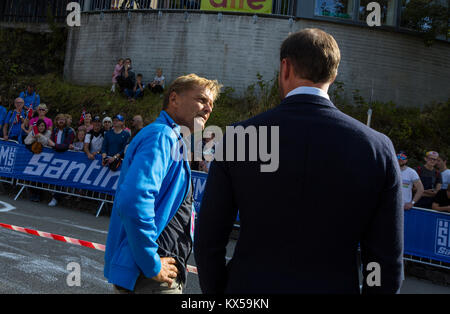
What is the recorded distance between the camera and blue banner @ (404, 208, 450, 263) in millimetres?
8117

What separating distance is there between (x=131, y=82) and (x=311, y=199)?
55.7 feet

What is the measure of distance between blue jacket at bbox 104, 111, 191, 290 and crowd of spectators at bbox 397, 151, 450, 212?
715 centimetres

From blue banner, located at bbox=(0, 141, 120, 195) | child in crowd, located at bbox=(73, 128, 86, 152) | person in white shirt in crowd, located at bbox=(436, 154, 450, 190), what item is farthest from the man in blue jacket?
child in crowd, located at bbox=(73, 128, 86, 152)

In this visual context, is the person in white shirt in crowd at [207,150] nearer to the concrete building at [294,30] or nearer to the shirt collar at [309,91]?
the concrete building at [294,30]

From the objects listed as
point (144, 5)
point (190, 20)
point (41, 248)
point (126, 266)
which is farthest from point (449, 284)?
point (144, 5)

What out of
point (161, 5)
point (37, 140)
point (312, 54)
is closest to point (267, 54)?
point (161, 5)

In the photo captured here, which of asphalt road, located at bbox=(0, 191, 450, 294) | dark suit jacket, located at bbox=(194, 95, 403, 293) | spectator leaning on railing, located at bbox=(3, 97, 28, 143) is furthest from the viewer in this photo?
spectator leaning on railing, located at bbox=(3, 97, 28, 143)

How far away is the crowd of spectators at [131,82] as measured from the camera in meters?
17.8

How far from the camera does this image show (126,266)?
226 centimetres

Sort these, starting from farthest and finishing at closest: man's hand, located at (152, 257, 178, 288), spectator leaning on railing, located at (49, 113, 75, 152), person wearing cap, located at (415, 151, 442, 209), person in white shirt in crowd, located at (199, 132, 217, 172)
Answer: spectator leaning on railing, located at (49, 113, 75, 152) → person in white shirt in crowd, located at (199, 132, 217, 172) → person wearing cap, located at (415, 151, 442, 209) → man's hand, located at (152, 257, 178, 288)

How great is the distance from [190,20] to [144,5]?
266 cm

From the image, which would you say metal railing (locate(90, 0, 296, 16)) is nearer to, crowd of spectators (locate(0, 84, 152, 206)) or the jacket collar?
crowd of spectators (locate(0, 84, 152, 206))

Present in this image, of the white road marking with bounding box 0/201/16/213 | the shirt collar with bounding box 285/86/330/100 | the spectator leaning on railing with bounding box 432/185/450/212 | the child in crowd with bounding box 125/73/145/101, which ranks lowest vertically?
the white road marking with bounding box 0/201/16/213
